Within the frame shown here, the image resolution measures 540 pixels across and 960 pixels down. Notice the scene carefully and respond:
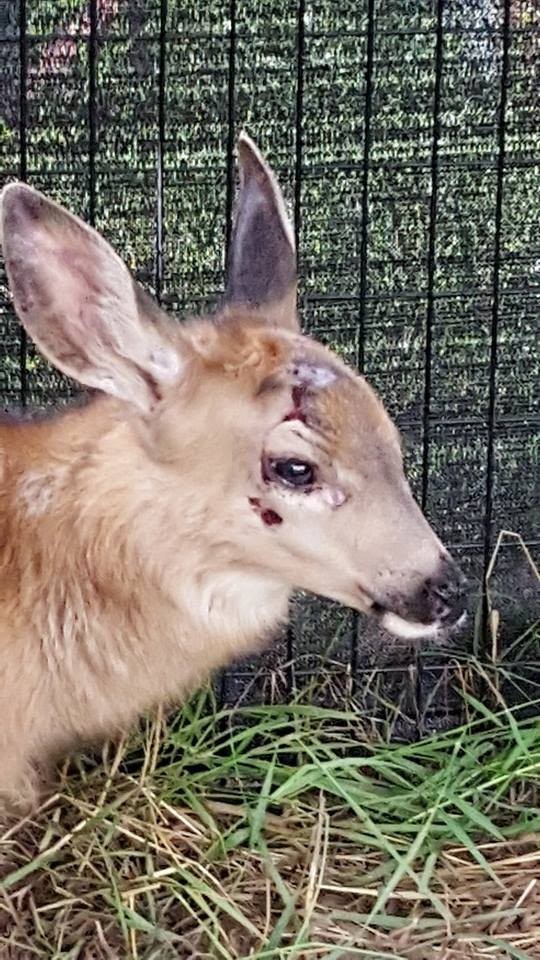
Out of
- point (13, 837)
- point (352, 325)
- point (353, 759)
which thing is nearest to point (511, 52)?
point (352, 325)

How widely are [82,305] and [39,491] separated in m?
0.45

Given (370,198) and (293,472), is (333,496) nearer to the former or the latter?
(293,472)

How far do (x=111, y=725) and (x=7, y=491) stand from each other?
580mm

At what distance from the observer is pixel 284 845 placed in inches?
164

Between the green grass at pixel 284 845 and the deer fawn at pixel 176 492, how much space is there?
1.63 feet

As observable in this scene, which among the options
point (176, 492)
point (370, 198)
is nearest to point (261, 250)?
point (176, 492)

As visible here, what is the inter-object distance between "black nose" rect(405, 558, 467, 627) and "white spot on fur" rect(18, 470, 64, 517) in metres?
0.78

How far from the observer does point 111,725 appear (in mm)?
3635

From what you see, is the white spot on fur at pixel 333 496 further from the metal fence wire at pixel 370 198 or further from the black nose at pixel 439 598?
the metal fence wire at pixel 370 198

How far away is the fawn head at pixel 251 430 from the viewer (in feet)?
10.3

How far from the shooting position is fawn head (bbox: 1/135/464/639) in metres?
3.14

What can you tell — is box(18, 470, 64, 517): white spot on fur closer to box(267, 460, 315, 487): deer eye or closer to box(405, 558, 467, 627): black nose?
box(267, 460, 315, 487): deer eye

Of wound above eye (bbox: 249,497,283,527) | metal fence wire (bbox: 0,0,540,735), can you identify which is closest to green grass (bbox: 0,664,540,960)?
metal fence wire (bbox: 0,0,540,735)

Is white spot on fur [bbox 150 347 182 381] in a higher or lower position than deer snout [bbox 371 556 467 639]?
higher
